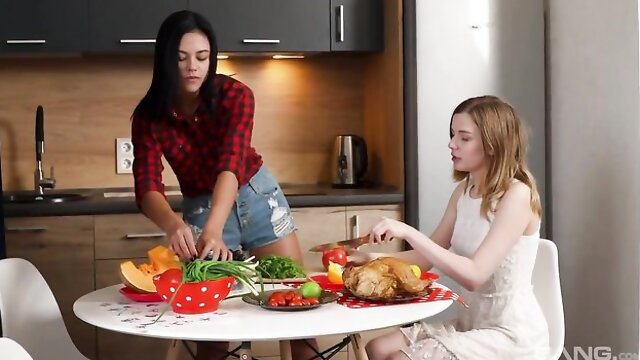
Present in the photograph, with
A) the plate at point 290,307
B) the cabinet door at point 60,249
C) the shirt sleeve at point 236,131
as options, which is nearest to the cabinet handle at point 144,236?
the cabinet door at point 60,249

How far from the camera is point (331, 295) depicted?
2123mm

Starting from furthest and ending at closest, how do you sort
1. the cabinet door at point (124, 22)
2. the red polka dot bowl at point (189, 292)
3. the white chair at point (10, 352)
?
the cabinet door at point (124, 22) → the red polka dot bowl at point (189, 292) → the white chair at point (10, 352)

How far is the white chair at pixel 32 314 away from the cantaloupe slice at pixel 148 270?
0.35 metres

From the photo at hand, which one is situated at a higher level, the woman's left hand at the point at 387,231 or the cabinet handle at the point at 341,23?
the cabinet handle at the point at 341,23

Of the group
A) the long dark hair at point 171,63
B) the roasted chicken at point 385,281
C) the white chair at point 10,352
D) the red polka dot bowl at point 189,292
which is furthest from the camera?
the long dark hair at point 171,63

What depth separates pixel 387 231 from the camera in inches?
86.5

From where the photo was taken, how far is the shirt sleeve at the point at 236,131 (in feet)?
8.20

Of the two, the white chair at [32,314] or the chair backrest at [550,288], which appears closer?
the white chair at [32,314]

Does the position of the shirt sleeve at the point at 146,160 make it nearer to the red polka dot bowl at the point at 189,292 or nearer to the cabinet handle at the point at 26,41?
the red polka dot bowl at the point at 189,292

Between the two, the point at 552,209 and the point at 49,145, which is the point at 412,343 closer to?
the point at 552,209

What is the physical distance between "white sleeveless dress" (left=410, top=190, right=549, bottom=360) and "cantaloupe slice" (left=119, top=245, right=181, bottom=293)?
0.65 m

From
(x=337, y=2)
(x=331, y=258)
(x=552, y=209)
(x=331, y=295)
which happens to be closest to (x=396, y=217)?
(x=552, y=209)

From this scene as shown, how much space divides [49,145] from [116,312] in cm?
200

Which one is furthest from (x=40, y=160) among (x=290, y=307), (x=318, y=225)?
(x=290, y=307)
